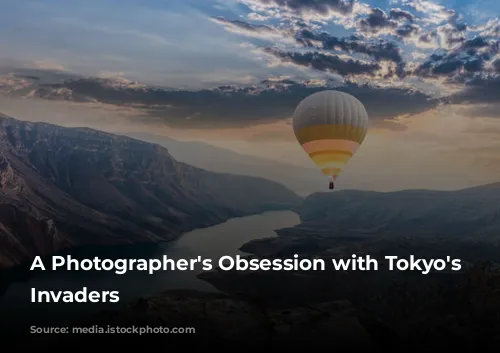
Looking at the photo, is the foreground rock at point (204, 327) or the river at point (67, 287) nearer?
the foreground rock at point (204, 327)

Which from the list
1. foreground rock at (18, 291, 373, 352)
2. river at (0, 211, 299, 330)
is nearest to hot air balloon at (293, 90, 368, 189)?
foreground rock at (18, 291, 373, 352)

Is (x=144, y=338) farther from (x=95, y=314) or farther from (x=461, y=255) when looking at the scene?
(x=461, y=255)

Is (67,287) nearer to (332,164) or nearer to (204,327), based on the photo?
(204,327)

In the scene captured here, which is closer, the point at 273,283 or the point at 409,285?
the point at 409,285

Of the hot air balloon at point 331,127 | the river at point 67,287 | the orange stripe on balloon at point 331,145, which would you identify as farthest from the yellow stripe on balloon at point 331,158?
the river at point 67,287

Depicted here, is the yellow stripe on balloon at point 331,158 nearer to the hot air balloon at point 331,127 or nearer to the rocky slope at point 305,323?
the hot air balloon at point 331,127

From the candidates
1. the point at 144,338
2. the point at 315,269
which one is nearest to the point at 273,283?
the point at 315,269

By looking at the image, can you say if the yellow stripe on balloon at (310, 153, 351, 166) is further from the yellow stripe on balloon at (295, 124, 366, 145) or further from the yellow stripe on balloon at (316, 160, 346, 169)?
the yellow stripe on balloon at (295, 124, 366, 145)
